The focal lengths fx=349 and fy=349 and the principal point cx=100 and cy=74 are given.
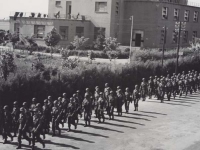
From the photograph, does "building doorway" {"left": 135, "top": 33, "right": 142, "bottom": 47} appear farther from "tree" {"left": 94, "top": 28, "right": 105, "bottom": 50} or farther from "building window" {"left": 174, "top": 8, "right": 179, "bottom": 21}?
"building window" {"left": 174, "top": 8, "right": 179, "bottom": 21}

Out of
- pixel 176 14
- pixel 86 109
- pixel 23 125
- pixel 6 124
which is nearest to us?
pixel 23 125

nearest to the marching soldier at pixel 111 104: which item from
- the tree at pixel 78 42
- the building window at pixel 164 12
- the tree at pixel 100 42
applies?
the tree at pixel 78 42

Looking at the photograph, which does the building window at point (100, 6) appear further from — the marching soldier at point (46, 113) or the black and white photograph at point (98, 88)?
the marching soldier at point (46, 113)

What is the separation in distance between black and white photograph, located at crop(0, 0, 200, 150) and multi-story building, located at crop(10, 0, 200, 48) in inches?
6.0

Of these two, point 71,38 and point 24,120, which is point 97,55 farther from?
point 24,120

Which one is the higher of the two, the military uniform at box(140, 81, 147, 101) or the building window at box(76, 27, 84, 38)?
the building window at box(76, 27, 84, 38)

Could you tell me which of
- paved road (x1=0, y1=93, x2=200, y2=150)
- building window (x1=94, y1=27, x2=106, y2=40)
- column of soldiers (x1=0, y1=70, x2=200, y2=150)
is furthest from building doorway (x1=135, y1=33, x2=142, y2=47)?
column of soldiers (x1=0, y1=70, x2=200, y2=150)

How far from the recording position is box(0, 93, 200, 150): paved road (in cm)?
1689

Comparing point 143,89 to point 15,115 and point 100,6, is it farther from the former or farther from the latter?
point 100,6

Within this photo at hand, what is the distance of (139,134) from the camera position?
19031mm

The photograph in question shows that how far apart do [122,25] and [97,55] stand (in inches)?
387

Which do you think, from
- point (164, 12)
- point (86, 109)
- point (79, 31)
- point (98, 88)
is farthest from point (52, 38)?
point (86, 109)

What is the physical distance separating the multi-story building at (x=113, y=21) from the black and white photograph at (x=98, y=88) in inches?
6.0

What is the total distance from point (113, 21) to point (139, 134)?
36.9 meters
